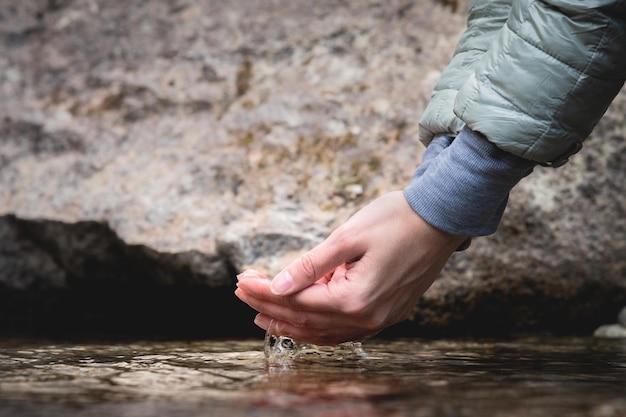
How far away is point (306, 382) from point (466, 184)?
1.56ft

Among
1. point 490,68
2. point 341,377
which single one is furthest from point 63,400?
point 490,68

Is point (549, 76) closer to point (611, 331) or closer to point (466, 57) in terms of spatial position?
point (466, 57)

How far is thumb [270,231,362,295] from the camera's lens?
137cm

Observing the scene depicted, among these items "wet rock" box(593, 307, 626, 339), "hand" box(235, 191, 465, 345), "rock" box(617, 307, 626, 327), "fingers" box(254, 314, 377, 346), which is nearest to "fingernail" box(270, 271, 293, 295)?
"hand" box(235, 191, 465, 345)

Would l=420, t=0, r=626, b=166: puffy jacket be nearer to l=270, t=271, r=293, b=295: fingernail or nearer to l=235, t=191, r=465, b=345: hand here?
l=235, t=191, r=465, b=345: hand

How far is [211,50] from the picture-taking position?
10.5 ft

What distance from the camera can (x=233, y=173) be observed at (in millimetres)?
2664

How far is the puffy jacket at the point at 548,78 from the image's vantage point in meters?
1.23

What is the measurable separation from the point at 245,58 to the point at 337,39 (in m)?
0.42

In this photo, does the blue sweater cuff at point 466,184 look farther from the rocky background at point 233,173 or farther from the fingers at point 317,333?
the rocky background at point 233,173

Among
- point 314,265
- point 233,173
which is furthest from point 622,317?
point 314,265

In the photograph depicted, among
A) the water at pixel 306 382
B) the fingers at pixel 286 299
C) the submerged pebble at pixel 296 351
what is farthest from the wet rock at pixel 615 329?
the fingers at pixel 286 299

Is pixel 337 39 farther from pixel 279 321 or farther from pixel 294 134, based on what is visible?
pixel 279 321

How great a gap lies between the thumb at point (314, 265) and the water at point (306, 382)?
16 cm
